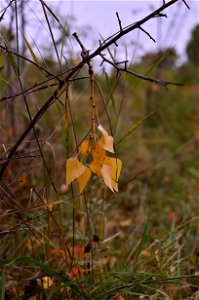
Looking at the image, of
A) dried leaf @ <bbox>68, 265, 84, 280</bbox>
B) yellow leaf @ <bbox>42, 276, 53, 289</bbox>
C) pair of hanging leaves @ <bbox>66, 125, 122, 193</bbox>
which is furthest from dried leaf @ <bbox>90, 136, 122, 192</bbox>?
yellow leaf @ <bbox>42, 276, 53, 289</bbox>

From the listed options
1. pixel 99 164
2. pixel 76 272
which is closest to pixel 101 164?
pixel 99 164

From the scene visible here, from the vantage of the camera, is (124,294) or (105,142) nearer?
(105,142)

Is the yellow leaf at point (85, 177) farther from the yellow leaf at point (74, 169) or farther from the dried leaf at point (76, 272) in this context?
the dried leaf at point (76, 272)

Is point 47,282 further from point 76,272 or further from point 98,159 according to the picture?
point 98,159

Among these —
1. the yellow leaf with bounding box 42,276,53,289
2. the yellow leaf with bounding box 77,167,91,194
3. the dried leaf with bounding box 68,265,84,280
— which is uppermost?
the yellow leaf with bounding box 77,167,91,194

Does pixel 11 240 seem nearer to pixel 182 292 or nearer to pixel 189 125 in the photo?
pixel 182 292

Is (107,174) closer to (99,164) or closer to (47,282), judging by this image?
(99,164)

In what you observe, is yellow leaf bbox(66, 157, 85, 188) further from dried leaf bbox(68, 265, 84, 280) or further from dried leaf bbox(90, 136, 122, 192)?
dried leaf bbox(68, 265, 84, 280)

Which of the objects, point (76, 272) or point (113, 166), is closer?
point (113, 166)

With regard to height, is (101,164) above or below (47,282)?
above

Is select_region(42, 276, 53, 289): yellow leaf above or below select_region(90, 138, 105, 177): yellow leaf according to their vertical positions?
below

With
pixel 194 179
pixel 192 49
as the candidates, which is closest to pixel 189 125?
pixel 194 179
